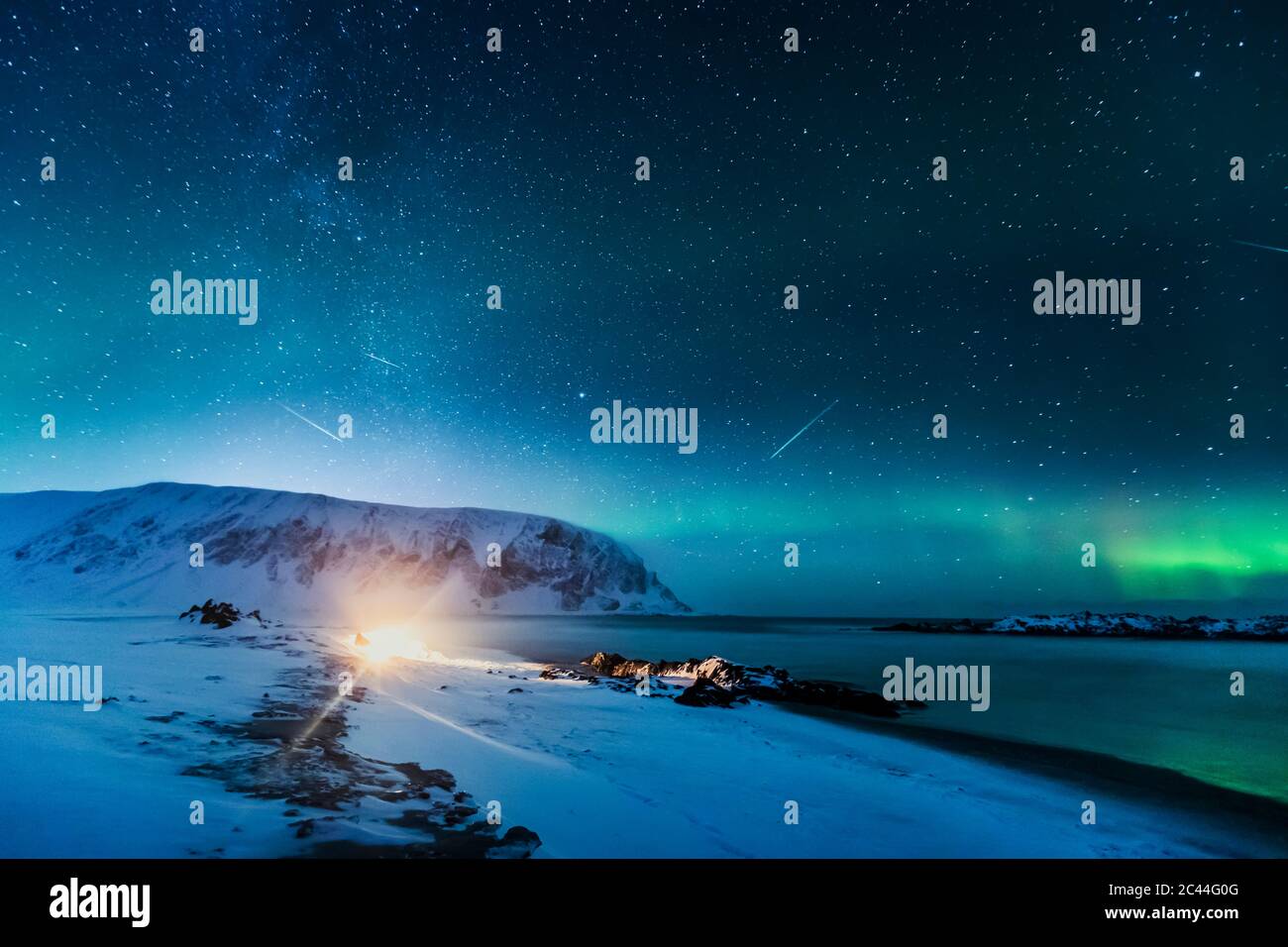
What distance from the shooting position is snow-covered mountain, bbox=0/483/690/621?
84.4 meters

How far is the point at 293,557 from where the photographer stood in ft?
335

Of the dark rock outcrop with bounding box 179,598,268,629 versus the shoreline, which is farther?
the dark rock outcrop with bounding box 179,598,268,629

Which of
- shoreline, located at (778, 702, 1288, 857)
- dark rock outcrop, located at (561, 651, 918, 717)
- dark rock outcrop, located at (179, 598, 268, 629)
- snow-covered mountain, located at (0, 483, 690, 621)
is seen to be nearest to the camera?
shoreline, located at (778, 702, 1288, 857)

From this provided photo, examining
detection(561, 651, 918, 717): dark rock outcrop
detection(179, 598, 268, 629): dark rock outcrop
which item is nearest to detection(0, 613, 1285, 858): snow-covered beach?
detection(561, 651, 918, 717): dark rock outcrop

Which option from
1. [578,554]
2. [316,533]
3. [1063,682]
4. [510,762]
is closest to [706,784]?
[510,762]

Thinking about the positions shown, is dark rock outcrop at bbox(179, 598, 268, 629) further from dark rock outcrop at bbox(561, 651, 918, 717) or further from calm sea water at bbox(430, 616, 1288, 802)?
dark rock outcrop at bbox(561, 651, 918, 717)

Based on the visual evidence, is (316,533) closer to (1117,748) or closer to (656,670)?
(656,670)

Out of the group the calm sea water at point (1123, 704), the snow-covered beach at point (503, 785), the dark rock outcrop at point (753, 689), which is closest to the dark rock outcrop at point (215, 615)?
the snow-covered beach at point (503, 785)

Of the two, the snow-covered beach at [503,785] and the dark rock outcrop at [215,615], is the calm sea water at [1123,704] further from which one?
the dark rock outcrop at [215,615]

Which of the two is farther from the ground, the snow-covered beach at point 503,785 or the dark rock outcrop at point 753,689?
the snow-covered beach at point 503,785

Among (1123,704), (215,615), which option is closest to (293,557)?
(215,615)

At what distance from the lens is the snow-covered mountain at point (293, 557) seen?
277ft

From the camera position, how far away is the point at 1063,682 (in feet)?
85.0

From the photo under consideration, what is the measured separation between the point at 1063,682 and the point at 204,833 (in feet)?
104
